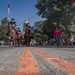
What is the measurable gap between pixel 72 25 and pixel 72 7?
3.78 metres

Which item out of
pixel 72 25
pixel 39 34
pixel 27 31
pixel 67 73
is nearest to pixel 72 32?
pixel 72 25

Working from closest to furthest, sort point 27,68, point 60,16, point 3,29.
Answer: point 27,68 < point 60,16 < point 3,29

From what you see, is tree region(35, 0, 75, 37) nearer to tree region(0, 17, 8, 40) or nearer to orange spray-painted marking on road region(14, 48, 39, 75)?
orange spray-painted marking on road region(14, 48, 39, 75)

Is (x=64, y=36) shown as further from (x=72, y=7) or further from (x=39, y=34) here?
(x=39, y=34)

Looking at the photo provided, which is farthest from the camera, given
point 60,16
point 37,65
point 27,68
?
point 60,16

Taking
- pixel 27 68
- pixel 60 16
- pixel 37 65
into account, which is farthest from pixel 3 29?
pixel 27 68

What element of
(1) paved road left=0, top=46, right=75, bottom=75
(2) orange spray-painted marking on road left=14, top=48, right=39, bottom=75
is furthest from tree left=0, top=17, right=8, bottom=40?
(2) orange spray-painted marking on road left=14, top=48, right=39, bottom=75

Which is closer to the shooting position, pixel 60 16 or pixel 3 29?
pixel 60 16

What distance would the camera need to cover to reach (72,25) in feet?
194

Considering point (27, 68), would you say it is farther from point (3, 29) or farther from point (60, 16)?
point (3, 29)

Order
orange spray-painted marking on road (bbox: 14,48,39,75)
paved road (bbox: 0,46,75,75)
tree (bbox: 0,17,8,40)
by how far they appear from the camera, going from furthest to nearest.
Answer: tree (bbox: 0,17,8,40), paved road (bbox: 0,46,75,75), orange spray-painted marking on road (bbox: 14,48,39,75)

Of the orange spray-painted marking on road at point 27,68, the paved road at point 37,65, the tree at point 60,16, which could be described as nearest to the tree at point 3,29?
the tree at point 60,16

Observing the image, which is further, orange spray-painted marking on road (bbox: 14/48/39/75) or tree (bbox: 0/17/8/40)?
tree (bbox: 0/17/8/40)

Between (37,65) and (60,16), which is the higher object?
(60,16)
